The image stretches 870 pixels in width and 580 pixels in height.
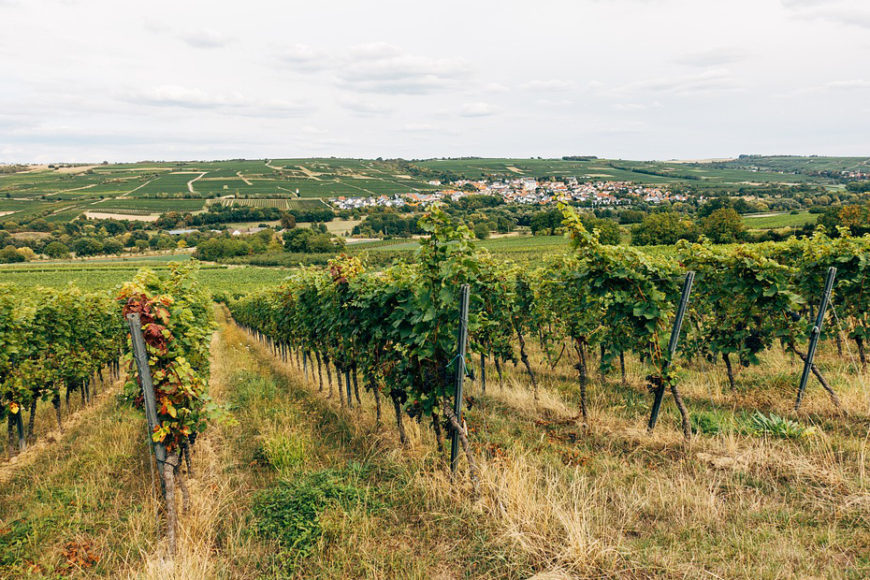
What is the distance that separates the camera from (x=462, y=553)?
3715mm

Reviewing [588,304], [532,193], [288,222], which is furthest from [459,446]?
[532,193]

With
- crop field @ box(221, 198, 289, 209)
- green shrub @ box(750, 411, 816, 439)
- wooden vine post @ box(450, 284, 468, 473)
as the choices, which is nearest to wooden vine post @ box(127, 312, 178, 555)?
wooden vine post @ box(450, 284, 468, 473)

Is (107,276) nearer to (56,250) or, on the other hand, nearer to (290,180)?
(56,250)

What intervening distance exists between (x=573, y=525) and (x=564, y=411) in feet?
11.8

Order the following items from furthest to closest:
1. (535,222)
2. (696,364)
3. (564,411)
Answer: (535,222)
(696,364)
(564,411)

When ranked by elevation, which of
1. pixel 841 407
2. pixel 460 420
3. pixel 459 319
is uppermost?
pixel 459 319

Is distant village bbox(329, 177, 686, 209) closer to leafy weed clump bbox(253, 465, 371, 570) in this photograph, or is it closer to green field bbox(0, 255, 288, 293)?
green field bbox(0, 255, 288, 293)

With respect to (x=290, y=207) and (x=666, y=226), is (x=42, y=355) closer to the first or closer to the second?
(x=666, y=226)

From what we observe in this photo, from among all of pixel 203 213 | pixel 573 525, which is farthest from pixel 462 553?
pixel 203 213

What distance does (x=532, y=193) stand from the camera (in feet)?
420

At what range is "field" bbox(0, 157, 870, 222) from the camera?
385ft

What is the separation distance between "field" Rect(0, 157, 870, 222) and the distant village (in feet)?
31.7

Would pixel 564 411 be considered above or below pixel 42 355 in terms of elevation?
below

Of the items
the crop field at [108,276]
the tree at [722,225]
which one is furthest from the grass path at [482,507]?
the tree at [722,225]
